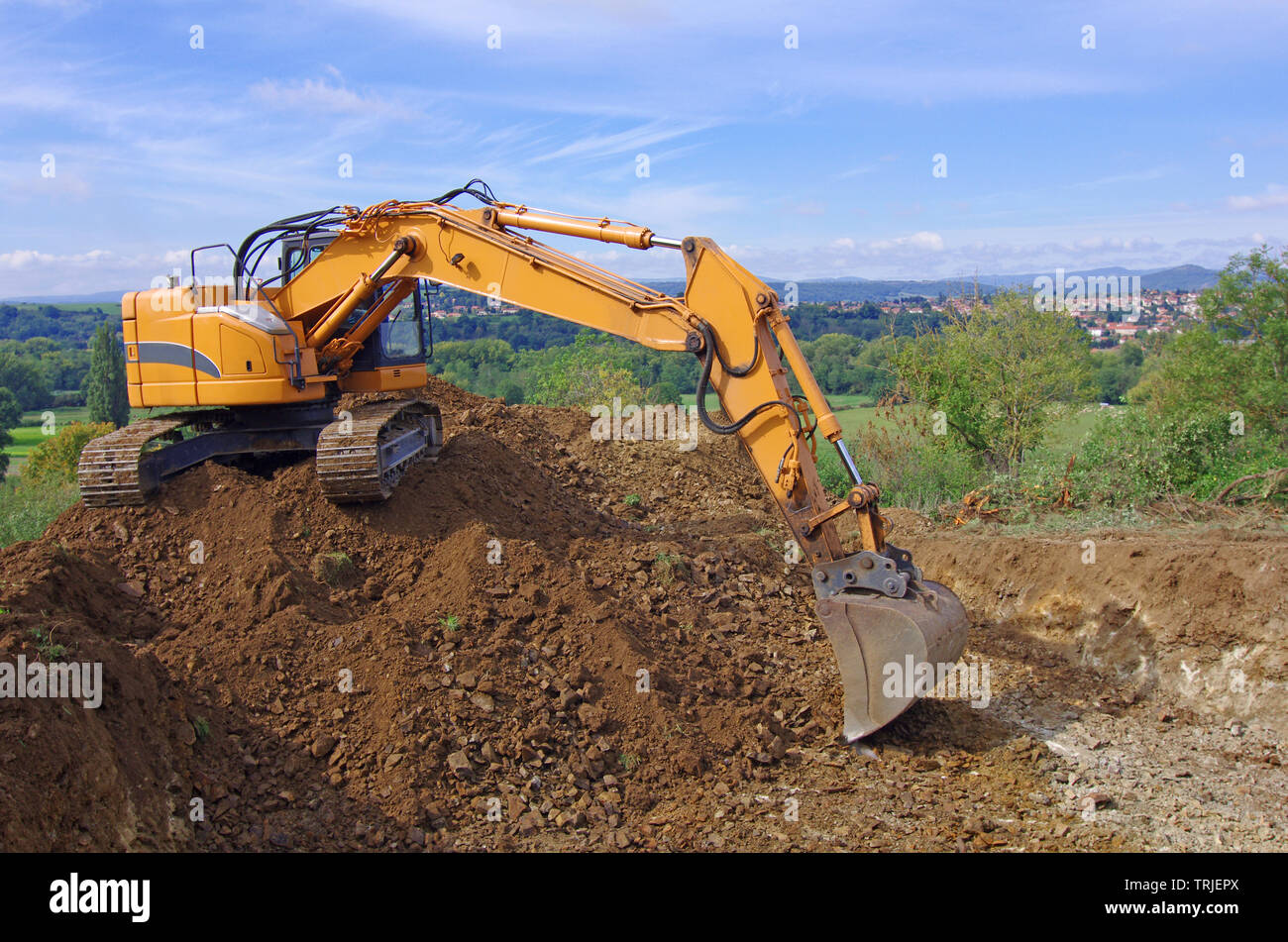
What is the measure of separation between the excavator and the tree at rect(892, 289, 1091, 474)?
937 cm

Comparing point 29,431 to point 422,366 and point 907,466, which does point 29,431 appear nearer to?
point 422,366

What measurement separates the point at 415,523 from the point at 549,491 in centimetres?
253

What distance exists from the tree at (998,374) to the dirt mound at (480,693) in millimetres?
7208

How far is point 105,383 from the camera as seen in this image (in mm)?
38719

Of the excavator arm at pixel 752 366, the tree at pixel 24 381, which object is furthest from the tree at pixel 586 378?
the tree at pixel 24 381

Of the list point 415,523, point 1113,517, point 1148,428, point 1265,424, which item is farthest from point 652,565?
point 1265,424

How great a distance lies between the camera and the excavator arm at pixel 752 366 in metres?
6.00

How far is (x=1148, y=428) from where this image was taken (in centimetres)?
1206

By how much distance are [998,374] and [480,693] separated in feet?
42.2

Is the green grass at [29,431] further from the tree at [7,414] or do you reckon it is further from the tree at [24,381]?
the tree at [24,381]

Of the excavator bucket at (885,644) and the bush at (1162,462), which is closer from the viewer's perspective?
the excavator bucket at (885,644)

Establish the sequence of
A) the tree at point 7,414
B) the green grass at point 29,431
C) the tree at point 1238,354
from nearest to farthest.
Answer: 1. the tree at point 1238,354
2. the green grass at point 29,431
3. the tree at point 7,414

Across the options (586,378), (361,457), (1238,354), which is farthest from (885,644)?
(1238,354)

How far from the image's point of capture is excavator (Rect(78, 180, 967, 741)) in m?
6.12
